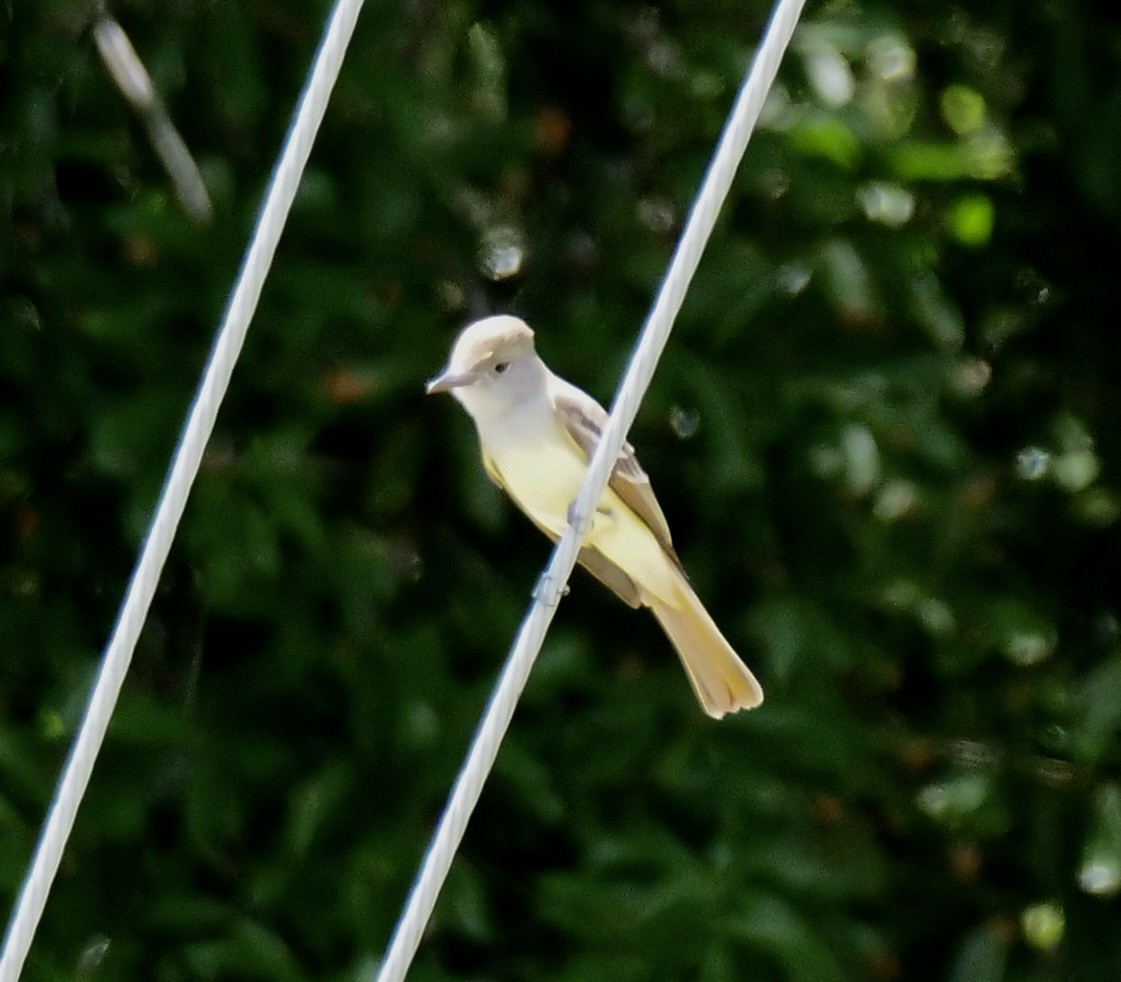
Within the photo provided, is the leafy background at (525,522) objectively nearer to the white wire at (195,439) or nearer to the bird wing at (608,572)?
the bird wing at (608,572)

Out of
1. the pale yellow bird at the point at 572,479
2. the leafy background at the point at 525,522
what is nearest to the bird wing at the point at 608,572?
the pale yellow bird at the point at 572,479

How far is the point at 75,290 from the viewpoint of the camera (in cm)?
299

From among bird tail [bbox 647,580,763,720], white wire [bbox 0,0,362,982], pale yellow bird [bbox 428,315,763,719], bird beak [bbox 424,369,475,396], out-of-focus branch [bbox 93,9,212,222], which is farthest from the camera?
out-of-focus branch [bbox 93,9,212,222]

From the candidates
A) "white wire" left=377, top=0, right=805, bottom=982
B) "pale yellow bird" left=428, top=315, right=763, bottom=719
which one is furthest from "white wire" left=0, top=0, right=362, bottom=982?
"pale yellow bird" left=428, top=315, right=763, bottom=719

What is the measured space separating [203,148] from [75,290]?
1.32 ft

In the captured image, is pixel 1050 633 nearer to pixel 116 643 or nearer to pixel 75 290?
pixel 75 290

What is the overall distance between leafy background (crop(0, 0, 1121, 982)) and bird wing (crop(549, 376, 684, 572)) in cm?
22

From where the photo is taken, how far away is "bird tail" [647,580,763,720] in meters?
2.92

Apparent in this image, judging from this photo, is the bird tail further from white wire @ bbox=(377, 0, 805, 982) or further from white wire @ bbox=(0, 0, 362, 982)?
white wire @ bbox=(0, 0, 362, 982)

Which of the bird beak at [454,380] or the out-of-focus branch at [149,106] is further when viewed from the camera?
the out-of-focus branch at [149,106]

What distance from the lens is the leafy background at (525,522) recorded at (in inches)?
118

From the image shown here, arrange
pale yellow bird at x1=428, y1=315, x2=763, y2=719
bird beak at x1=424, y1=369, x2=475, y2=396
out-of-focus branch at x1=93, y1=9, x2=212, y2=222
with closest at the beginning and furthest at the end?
bird beak at x1=424, y1=369, x2=475, y2=396 → pale yellow bird at x1=428, y1=315, x2=763, y2=719 → out-of-focus branch at x1=93, y1=9, x2=212, y2=222

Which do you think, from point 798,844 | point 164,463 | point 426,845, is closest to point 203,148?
point 164,463

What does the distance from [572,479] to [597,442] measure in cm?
7
